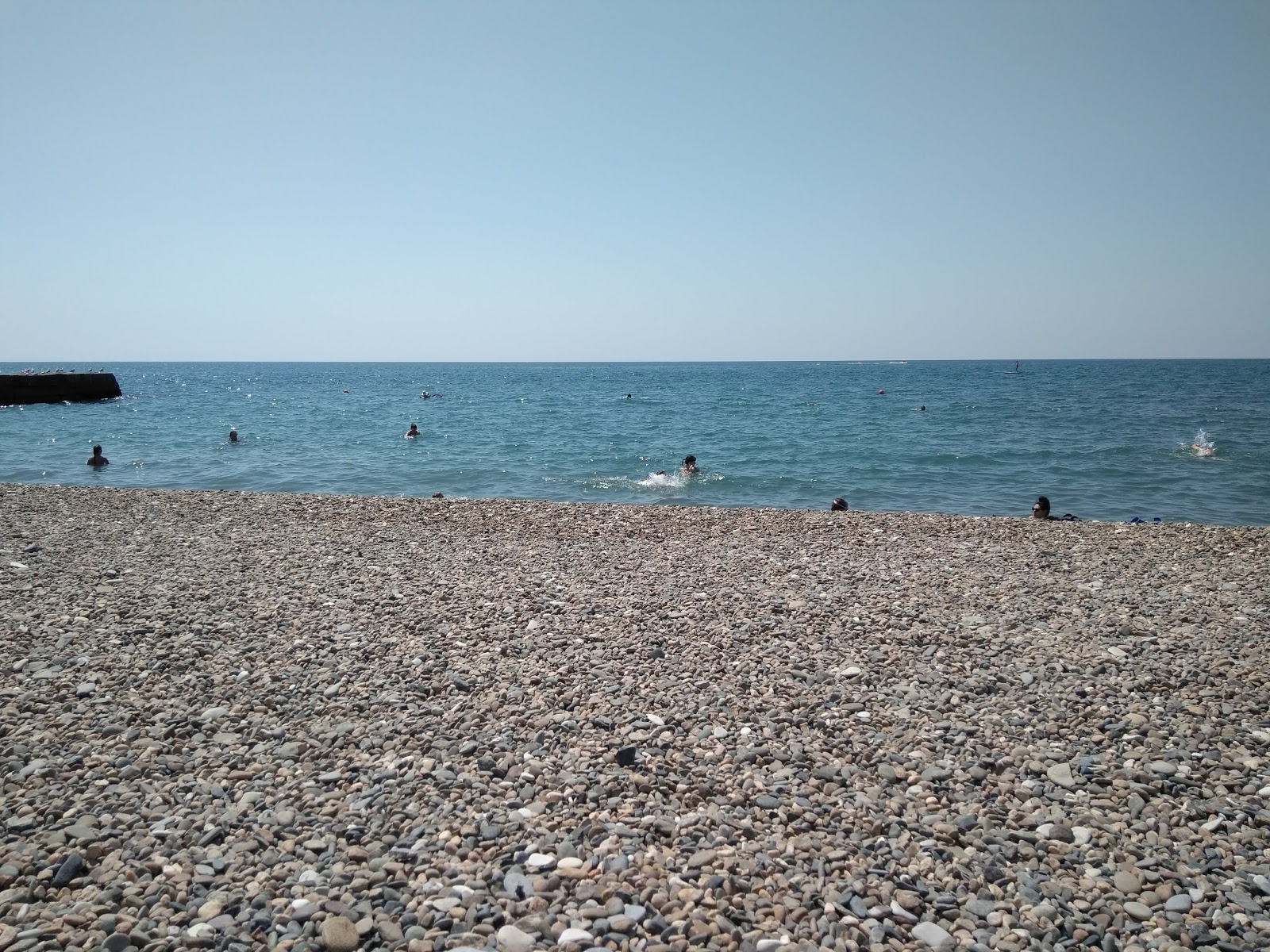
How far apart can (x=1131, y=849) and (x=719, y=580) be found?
569 cm

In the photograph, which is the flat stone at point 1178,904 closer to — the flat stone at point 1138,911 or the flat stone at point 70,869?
the flat stone at point 1138,911

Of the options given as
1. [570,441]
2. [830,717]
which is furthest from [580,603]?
[570,441]

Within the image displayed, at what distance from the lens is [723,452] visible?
3022 centimetres

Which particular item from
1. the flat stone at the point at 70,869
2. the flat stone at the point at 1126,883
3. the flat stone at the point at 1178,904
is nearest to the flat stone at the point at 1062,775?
the flat stone at the point at 1126,883

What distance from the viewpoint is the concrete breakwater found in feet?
165

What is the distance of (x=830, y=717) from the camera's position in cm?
564

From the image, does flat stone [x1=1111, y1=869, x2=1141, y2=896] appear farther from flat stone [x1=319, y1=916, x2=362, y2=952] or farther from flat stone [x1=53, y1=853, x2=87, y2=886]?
flat stone [x1=53, y1=853, x2=87, y2=886]

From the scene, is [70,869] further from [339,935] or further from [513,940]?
[513,940]

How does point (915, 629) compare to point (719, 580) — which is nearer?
point (915, 629)

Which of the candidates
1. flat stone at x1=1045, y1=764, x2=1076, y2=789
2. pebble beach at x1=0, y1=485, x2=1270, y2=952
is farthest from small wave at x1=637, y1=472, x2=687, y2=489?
flat stone at x1=1045, y1=764, x2=1076, y2=789

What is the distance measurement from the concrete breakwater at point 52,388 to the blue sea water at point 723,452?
5.50 feet

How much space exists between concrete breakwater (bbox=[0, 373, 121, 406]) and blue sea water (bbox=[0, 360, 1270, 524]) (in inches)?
66.0

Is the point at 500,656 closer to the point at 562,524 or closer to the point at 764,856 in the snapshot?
the point at 764,856

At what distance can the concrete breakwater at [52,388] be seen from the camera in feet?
165
